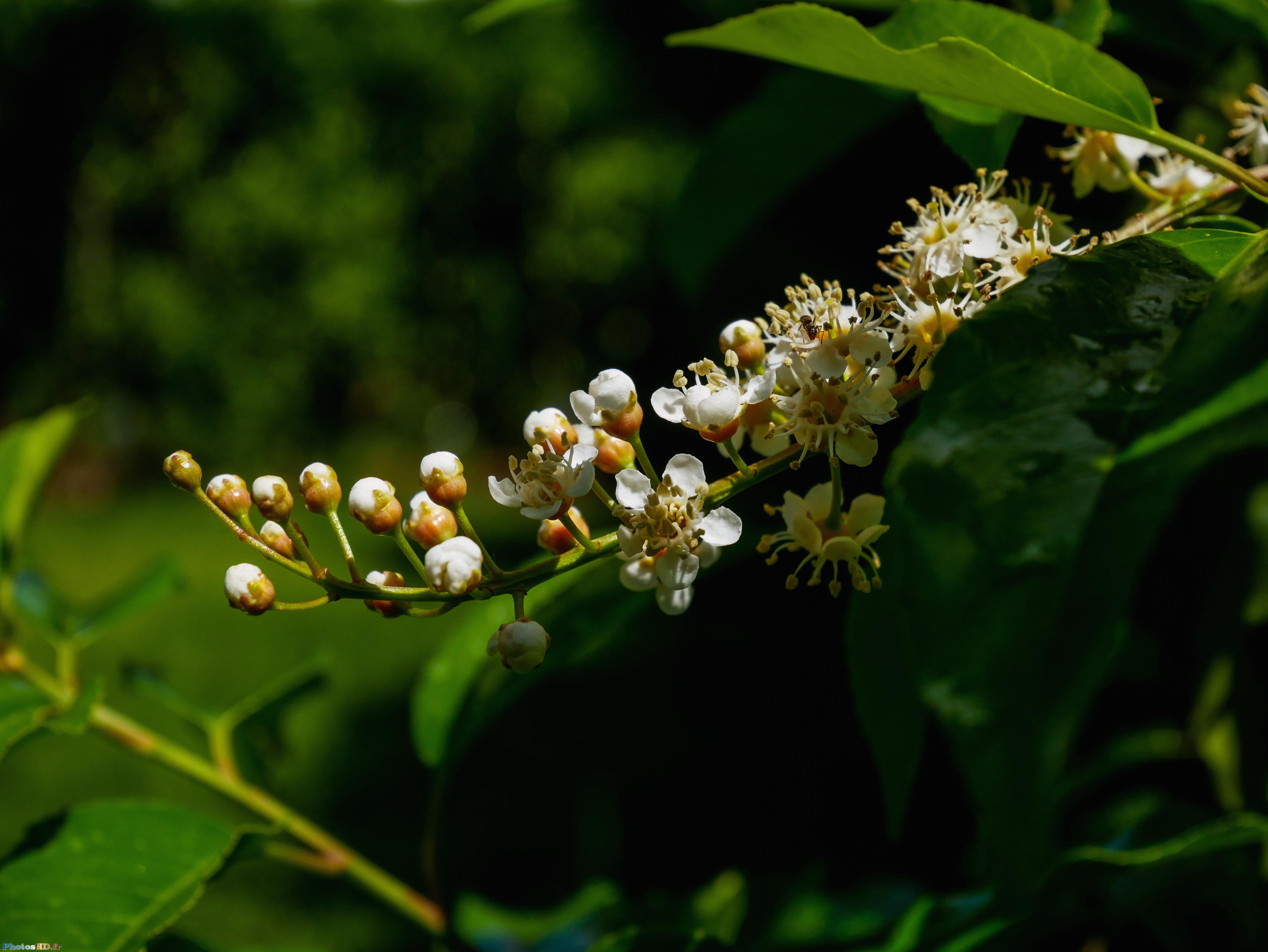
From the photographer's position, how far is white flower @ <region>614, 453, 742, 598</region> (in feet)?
1.89

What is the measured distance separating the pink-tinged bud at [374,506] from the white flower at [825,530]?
23 centimetres

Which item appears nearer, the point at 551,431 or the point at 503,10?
the point at 551,431

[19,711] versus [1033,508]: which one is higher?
[1033,508]

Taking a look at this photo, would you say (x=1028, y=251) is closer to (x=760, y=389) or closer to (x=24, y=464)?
(x=760, y=389)

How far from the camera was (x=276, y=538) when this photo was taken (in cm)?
61

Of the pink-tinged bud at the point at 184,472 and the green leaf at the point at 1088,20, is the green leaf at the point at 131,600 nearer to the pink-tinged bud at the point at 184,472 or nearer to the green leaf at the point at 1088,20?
the pink-tinged bud at the point at 184,472

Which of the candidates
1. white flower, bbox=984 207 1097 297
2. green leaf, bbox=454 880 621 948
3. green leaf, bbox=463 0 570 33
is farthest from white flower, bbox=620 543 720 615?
green leaf, bbox=454 880 621 948

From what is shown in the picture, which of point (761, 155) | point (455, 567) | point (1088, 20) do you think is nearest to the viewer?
point (455, 567)

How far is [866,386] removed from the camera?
56 cm

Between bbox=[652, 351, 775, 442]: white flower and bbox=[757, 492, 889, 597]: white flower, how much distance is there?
63 mm

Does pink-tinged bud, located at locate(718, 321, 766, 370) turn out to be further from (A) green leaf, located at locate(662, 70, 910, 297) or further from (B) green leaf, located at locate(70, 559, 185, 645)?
(B) green leaf, located at locate(70, 559, 185, 645)

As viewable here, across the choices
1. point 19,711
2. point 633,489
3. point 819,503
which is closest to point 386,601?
point 633,489

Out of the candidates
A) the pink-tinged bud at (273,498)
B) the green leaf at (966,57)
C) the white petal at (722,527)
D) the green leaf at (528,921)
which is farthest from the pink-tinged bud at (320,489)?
the green leaf at (528,921)

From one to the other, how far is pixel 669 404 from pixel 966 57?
0.24m
